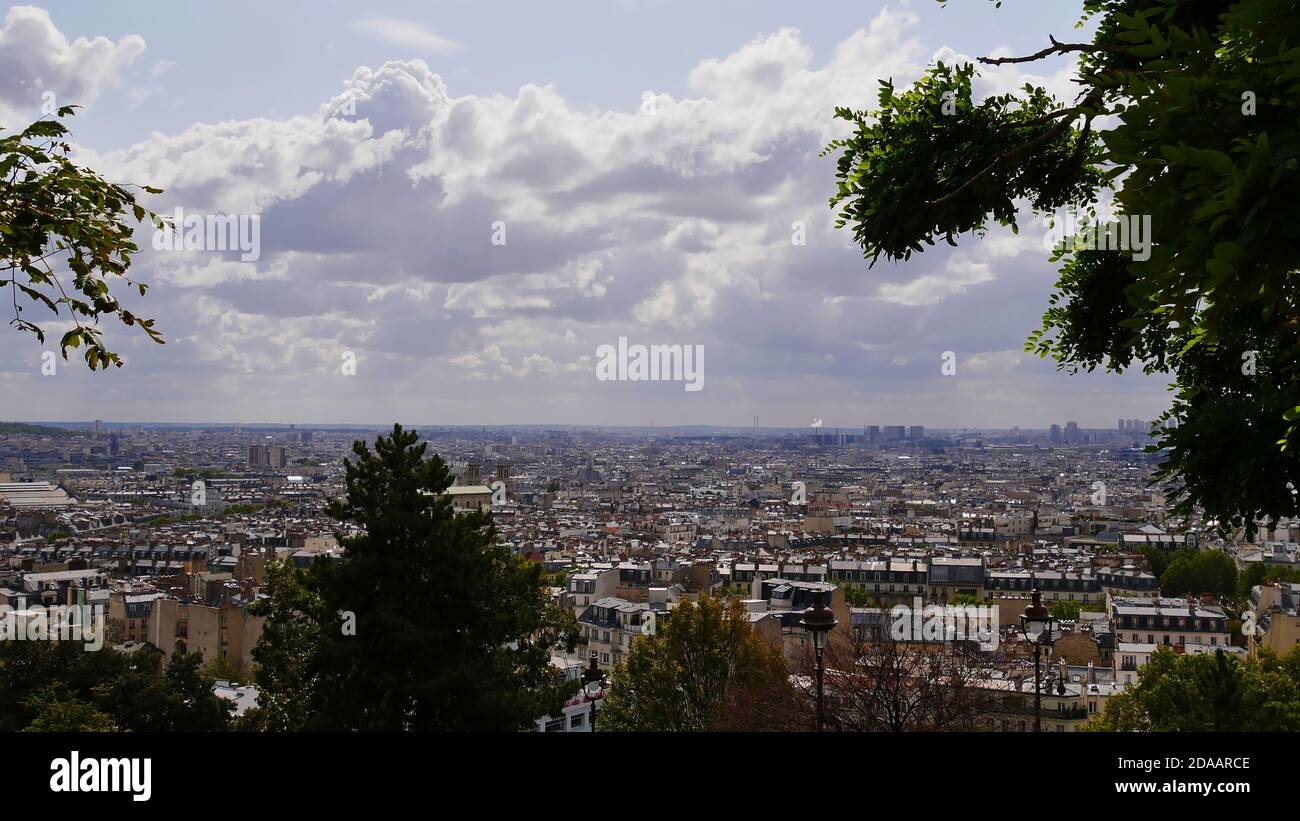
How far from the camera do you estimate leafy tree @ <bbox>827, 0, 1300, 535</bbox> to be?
10.3 feet

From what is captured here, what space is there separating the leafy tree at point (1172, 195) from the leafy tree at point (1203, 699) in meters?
18.3

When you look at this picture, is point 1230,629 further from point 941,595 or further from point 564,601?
point 564,601

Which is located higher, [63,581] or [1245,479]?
[1245,479]

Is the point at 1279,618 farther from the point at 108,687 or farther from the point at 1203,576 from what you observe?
the point at 108,687

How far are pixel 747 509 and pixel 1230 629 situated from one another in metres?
100

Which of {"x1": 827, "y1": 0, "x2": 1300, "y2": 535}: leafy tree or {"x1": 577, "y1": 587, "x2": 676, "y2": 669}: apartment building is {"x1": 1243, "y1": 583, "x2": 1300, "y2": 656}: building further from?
{"x1": 827, "y1": 0, "x2": 1300, "y2": 535}: leafy tree

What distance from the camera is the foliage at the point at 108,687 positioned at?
2372cm

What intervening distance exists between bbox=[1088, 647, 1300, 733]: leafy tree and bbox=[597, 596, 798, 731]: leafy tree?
362 inches

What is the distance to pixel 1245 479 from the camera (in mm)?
6258

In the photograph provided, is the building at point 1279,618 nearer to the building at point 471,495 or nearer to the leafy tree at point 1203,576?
the leafy tree at point 1203,576

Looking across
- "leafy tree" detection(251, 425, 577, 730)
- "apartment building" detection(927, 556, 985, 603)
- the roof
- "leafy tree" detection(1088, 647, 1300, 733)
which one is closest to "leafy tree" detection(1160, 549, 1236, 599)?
"apartment building" detection(927, 556, 985, 603)

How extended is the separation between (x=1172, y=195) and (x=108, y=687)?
25.1 meters

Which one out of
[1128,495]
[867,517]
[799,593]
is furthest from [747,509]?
[799,593]
